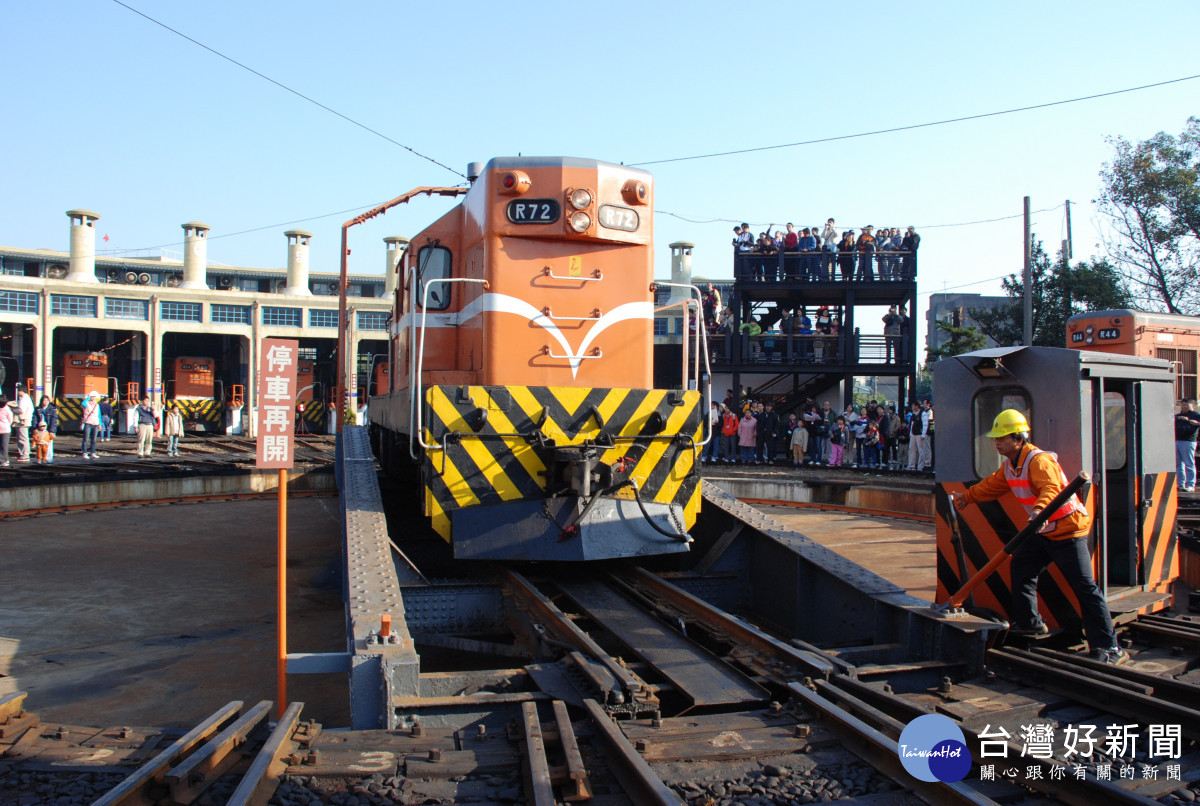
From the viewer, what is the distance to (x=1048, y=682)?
442cm

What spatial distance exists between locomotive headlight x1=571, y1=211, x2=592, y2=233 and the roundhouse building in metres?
25.0

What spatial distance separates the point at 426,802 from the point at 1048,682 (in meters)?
3.35

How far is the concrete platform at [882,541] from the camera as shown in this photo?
8398 mm

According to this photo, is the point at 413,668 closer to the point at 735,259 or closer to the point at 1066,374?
the point at 1066,374

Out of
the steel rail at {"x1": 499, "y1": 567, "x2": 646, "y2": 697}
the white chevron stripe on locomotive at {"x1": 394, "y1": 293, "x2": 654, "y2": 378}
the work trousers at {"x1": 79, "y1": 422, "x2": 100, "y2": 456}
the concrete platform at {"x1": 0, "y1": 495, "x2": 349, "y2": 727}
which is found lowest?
the concrete platform at {"x1": 0, "y1": 495, "x2": 349, "y2": 727}

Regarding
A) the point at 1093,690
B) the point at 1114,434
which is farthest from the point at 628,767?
the point at 1114,434

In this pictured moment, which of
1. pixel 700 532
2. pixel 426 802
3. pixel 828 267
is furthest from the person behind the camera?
pixel 828 267

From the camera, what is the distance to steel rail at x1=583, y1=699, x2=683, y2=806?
9.64 feet

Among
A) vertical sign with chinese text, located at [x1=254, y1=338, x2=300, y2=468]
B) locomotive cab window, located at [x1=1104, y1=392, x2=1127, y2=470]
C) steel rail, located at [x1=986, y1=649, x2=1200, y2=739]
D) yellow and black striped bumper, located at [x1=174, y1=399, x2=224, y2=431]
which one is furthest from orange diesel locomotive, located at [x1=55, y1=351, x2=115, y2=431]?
steel rail, located at [x1=986, y1=649, x2=1200, y2=739]

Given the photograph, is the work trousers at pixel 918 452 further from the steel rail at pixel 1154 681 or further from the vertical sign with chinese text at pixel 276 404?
the vertical sign with chinese text at pixel 276 404

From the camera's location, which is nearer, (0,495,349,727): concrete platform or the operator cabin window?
(0,495,349,727): concrete platform

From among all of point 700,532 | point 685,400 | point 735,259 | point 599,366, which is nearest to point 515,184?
point 599,366

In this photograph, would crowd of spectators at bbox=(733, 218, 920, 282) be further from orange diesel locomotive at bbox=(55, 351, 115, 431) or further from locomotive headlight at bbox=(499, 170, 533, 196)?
orange diesel locomotive at bbox=(55, 351, 115, 431)

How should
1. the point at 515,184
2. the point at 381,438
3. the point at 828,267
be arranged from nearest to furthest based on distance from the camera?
the point at 515,184 → the point at 381,438 → the point at 828,267
